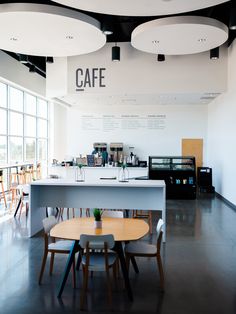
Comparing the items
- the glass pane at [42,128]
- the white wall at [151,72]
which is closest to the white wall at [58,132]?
the glass pane at [42,128]

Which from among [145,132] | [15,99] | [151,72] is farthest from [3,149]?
[145,132]

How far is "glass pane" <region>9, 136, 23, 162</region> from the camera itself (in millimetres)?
10010

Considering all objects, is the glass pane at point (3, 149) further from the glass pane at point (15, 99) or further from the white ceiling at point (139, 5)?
the white ceiling at point (139, 5)

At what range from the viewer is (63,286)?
3326 millimetres

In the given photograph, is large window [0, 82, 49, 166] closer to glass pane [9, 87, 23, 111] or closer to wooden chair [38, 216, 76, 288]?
glass pane [9, 87, 23, 111]

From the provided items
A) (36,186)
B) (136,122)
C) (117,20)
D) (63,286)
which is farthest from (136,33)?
(136,122)

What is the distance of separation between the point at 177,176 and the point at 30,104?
6.28 metres

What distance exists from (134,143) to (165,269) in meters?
8.12

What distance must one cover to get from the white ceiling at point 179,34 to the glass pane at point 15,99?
551 centimetres

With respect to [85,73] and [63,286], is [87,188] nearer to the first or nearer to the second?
[63,286]

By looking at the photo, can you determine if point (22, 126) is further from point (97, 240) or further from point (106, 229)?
point (97, 240)

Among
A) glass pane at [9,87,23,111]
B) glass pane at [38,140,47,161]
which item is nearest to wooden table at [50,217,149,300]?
glass pane at [9,87,23,111]

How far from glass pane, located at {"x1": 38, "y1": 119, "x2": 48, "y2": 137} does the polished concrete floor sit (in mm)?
7166

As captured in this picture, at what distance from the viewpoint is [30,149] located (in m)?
11.6
